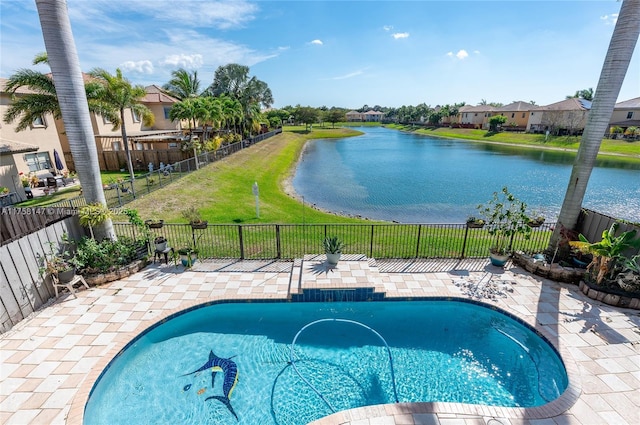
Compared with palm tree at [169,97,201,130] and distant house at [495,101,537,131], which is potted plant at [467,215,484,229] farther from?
distant house at [495,101,537,131]

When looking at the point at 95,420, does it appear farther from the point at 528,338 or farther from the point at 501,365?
the point at 528,338

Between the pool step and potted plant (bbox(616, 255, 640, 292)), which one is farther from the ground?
potted plant (bbox(616, 255, 640, 292))

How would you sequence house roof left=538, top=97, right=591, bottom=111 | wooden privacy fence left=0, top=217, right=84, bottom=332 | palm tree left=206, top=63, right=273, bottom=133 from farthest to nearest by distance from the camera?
house roof left=538, top=97, right=591, bottom=111 → palm tree left=206, top=63, right=273, bottom=133 → wooden privacy fence left=0, top=217, right=84, bottom=332

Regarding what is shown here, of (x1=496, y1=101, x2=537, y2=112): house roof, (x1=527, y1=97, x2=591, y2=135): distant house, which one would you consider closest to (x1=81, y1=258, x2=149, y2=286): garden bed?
(x1=527, y1=97, x2=591, y2=135): distant house

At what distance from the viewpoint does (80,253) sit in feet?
25.4

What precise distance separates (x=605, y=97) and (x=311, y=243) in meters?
9.19

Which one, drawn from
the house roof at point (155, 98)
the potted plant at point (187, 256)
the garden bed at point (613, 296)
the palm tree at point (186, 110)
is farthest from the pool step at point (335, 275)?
the house roof at point (155, 98)

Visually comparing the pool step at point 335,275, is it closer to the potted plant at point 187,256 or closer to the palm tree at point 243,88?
the potted plant at point 187,256

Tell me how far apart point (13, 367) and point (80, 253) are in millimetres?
3024

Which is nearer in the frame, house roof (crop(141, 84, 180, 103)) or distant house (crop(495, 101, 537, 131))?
house roof (crop(141, 84, 180, 103))

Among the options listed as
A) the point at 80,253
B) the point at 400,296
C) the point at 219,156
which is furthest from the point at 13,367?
the point at 219,156

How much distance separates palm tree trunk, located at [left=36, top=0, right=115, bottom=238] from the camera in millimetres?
6805

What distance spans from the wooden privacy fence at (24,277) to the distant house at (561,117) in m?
69.7

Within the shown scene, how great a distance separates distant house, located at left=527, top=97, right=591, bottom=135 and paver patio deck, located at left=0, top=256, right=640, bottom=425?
6180 centimetres
